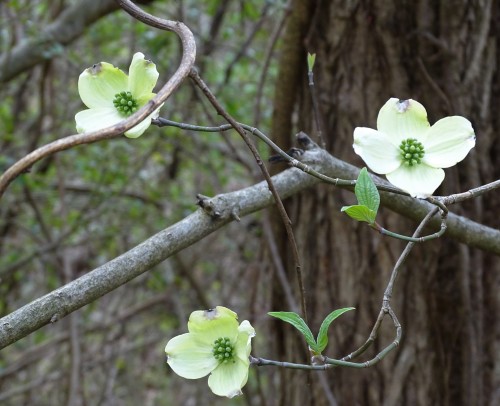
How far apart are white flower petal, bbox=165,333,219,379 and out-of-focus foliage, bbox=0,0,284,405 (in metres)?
1.82

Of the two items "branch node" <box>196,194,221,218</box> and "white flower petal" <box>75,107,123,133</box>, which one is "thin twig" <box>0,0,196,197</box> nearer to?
"white flower petal" <box>75,107,123,133</box>

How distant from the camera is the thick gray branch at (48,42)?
2.39 m

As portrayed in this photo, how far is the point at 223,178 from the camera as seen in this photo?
318cm

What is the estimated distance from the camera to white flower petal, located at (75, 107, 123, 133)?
2.96 ft

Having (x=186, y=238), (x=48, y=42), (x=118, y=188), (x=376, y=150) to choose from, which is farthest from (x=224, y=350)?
(x=118, y=188)

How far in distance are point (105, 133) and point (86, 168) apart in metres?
2.48

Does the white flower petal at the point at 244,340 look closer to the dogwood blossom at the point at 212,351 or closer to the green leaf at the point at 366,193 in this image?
the dogwood blossom at the point at 212,351

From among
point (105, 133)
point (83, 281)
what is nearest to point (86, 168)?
point (83, 281)

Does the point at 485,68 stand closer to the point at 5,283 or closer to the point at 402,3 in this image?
the point at 402,3

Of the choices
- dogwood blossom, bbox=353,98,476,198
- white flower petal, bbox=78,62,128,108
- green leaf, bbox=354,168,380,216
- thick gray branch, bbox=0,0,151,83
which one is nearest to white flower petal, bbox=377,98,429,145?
dogwood blossom, bbox=353,98,476,198

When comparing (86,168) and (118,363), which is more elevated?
(86,168)

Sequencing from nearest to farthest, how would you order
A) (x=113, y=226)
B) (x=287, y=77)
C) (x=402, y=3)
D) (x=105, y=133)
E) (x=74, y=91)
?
(x=105, y=133) < (x=402, y=3) < (x=287, y=77) < (x=113, y=226) < (x=74, y=91)

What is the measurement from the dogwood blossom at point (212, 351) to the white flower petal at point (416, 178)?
0.28m

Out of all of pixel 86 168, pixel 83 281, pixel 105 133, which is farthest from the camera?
pixel 86 168
